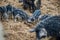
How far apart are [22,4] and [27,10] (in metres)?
0.41

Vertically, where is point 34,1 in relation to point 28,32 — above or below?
above

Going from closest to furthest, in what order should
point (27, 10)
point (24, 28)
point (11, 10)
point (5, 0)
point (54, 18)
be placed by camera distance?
point (54, 18), point (24, 28), point (11, 10), point (27, 10), point (5, 0)

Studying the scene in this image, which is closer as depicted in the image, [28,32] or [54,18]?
[54,18]

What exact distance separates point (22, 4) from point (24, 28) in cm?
147

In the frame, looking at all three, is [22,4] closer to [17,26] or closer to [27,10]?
[27,10]

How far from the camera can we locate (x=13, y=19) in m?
4.27

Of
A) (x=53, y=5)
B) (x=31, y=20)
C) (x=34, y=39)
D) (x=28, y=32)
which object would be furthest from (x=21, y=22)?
(x=53, y=5)

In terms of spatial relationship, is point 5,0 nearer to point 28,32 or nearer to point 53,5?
point 53,5

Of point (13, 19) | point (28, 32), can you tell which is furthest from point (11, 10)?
point (28, 32)

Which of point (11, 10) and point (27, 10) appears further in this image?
point (27, 10)

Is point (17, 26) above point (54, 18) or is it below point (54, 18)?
below

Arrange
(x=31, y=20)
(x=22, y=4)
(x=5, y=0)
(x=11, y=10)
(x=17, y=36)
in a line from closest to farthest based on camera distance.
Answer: (x=17, y=36)
(x=31, y=20)
(x=11, y=10)
(x=22, y=4)
(x=5, y=0)

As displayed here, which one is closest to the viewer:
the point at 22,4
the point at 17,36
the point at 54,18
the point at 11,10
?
the point at 54,18

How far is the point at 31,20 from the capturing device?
13.4ft
